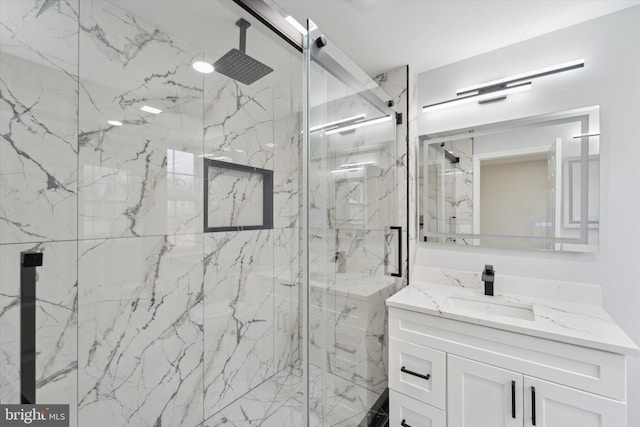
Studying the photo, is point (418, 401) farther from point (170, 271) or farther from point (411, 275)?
point (170, 271)

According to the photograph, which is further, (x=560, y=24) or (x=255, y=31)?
(x=560, y=24)

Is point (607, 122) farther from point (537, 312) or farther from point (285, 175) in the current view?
point (285, 175)

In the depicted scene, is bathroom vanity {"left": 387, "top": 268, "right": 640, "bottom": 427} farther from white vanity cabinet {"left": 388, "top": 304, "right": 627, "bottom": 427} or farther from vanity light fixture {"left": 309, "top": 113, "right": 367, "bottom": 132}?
vanity light fixture {"left": 309, "top": 113, "right": 367, "bottom": 132}

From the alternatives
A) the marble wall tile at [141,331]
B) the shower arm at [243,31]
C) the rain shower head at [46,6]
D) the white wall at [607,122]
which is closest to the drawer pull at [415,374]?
the white wall at [607,122]

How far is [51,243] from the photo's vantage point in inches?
39.3

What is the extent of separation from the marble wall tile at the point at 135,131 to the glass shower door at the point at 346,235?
76 centimetres

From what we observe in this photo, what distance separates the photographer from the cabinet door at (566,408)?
3.38 ft

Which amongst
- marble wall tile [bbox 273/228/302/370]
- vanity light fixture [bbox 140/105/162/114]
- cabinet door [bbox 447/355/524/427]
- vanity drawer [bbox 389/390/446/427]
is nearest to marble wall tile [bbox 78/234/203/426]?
marble wall tile [bbox 273/228/302/370]

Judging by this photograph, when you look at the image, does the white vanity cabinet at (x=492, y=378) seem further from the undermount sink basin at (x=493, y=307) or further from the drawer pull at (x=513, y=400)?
the undermount sink basin at (x=493, y=307)

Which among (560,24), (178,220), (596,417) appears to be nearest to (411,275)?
(596,417)

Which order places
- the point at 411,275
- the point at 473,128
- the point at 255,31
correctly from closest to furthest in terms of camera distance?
1. the point at 255,31
2. the point at 473,128
3. the point at 411,275

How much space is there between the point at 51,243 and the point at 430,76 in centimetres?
228

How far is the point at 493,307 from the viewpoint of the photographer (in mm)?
1547

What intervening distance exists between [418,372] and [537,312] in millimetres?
667
